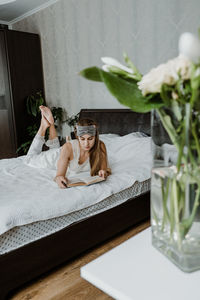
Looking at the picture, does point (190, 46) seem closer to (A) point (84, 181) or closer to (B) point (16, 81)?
(A) point (84, 181)

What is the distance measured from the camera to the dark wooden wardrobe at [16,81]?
3976 millimetres

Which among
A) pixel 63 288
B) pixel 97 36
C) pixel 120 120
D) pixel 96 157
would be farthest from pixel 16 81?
pixel 63 288

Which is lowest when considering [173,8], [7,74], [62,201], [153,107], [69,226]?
[69,226]

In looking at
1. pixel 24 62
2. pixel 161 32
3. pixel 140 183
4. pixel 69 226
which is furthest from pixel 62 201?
pixel 24 62

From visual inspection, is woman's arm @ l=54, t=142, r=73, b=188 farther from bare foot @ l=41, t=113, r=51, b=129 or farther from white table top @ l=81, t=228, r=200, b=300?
white table top @ l=81, t=228, r=200, b=300

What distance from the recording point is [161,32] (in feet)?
9.17

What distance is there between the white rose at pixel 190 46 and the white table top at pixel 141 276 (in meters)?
0.56

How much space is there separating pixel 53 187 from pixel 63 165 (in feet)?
0.71

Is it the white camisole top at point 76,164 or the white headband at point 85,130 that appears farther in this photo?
the white camisole top at point 76,164

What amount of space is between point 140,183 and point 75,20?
2.66 m

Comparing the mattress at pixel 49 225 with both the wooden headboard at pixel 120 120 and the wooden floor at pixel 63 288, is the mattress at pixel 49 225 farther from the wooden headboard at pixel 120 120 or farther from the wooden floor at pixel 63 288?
A: the wooden headboard at pixel 120 120

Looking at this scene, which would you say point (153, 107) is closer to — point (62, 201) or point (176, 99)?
point (176, 99)

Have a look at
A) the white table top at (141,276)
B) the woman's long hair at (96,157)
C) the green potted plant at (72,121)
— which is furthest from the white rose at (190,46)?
the green potted plant at (72,121)

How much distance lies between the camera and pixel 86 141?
2154mm
